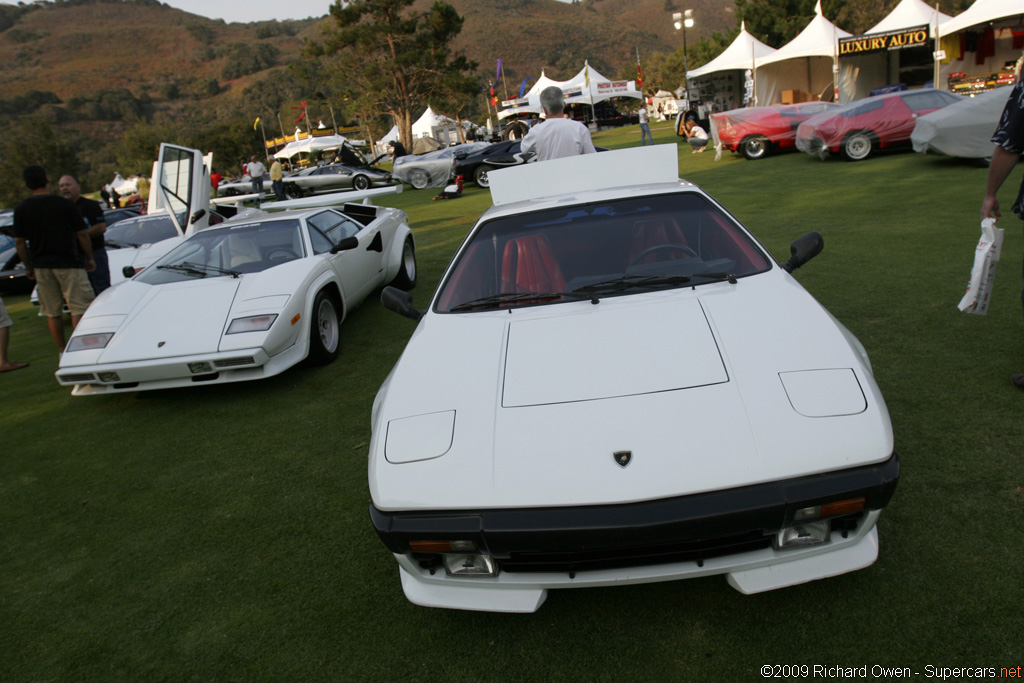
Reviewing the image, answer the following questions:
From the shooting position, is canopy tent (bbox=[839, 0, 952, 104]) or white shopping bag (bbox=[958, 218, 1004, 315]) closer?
Result: white shopping bag (bbox=[958, 218, 1004, 315])

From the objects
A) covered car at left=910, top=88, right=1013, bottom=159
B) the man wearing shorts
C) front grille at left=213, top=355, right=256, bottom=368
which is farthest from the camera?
covered car at left=910, top=88, right=1013, bottom=159

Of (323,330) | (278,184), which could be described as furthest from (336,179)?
(323,330)

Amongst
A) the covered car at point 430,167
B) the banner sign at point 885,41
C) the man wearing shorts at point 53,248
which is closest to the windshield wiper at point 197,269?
the man wearing shorts at point 53,248

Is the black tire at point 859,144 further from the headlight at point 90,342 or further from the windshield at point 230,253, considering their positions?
the headlight at point 90,342

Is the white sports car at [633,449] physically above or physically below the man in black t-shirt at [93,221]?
below

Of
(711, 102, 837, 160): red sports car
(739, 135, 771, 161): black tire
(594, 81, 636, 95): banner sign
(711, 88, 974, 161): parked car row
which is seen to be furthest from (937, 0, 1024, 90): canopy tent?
(594, 81, 636, 95): banner sign

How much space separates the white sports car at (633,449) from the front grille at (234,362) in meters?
2.01

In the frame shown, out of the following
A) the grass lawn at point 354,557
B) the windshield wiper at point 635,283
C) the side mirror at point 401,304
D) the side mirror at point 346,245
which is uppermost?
the side mirror at point 346,245

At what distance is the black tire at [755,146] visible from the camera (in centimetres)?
1473

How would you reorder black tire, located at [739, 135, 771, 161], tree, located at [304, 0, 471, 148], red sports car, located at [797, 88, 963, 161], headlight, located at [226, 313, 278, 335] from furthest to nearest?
1. tree, located at [304, 0, 471, 148]
2. black tire, located at [739, 135, 771, 161]
3. red sports car, located at [797, 88, 963, 161]
4. headlight, located at [226, 313, 278, 335]

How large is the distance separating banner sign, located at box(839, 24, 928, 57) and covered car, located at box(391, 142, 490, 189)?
1266cm

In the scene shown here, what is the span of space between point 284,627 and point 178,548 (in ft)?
2.96

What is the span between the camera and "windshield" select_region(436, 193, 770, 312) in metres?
2.67

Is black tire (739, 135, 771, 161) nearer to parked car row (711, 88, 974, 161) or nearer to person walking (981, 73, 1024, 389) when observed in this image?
parked car row (711, 88, 974, 161)
